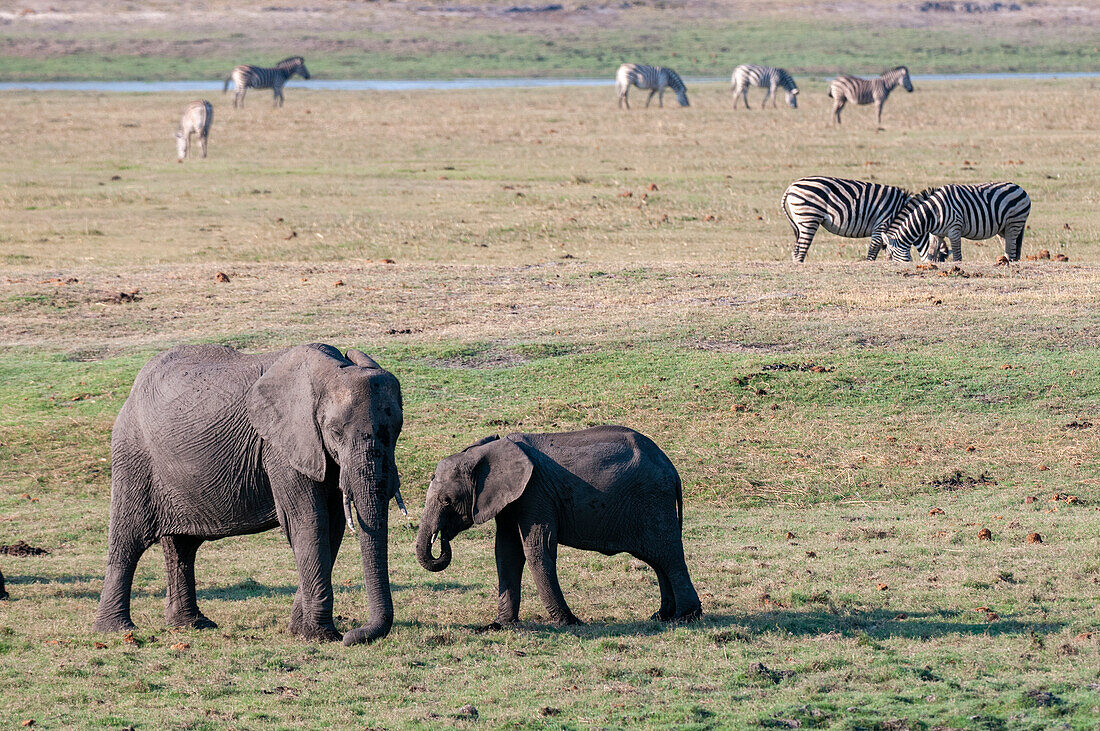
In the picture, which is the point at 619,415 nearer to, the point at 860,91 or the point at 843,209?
the point at 843,209

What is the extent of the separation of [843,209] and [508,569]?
15951 millimetres

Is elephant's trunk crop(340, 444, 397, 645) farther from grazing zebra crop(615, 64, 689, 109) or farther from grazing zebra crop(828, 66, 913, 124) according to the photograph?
grazing zebra crop(615, 64, 689, 109)

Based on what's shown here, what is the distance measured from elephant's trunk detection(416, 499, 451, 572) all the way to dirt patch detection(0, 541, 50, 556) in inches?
160

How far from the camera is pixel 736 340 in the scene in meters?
17.2

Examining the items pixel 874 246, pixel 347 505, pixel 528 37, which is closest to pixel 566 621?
pixel 347 505

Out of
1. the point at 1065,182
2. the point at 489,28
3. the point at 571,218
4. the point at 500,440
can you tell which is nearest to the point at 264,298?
the point at 571,218

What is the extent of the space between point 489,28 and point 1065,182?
55.2 meters

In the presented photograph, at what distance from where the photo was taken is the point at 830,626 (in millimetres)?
9039

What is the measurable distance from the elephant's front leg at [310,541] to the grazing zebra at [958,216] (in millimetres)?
16051

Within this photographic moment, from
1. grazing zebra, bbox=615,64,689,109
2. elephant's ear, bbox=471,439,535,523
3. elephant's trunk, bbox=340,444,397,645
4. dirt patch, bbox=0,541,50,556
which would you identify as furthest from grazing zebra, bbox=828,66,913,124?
elephant's trunk, bbox=340,444,397,645

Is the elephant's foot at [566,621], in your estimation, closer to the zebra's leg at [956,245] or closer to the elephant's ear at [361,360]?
the elephant's ear at [361,360]

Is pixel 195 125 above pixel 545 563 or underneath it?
above

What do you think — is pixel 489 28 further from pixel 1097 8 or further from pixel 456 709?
pixel 456 709

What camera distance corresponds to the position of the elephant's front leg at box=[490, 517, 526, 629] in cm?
917
